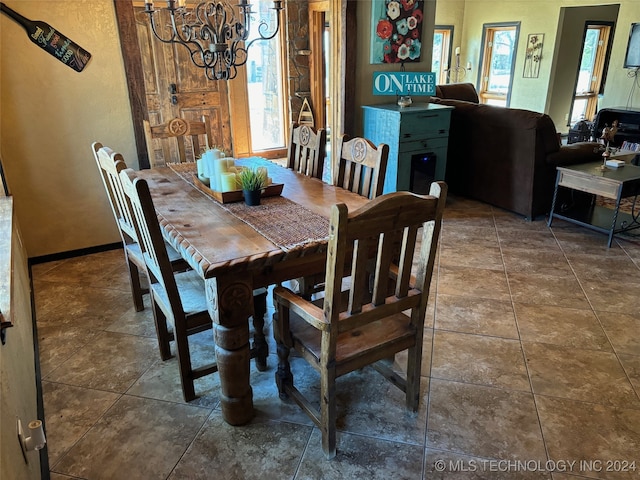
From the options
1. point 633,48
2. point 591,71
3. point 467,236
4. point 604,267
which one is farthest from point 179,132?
point 591,71

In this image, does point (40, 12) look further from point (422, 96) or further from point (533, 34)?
point (533, 34)

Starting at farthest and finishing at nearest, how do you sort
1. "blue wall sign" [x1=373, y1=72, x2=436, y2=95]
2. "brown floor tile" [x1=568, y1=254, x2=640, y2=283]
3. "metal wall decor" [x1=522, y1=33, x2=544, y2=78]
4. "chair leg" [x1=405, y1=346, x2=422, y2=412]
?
"metal wall decor" [x1=522, y1=33, x2=544, y2=78] → "blue wall sign" [x1=373, y1=72, x2=436, y2=95] → "brown floor tile" [x1=568, y1=254, x2=640, y2=283] → "chair leg" [x1=405, y1=346, x2=422, y2=412]

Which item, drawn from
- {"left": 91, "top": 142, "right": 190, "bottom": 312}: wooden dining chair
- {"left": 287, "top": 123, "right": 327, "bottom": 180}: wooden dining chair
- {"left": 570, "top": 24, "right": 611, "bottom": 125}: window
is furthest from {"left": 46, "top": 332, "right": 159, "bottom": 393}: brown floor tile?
{"left": 570, "top": 24, "right": 611, "bottom": 125}: window

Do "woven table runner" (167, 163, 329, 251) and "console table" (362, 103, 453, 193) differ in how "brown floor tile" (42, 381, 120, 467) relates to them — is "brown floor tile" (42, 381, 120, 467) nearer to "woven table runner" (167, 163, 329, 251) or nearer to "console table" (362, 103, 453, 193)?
"woven table runner" (167, 163, 329, 251)

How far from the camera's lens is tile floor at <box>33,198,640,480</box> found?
1729 millimetres

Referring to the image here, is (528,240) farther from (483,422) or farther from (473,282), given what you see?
(483,422)

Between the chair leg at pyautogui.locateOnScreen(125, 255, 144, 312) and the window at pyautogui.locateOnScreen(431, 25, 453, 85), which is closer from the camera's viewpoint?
the chair leg at pyautogui.locateOnScreen(125, 255, 144, 312)

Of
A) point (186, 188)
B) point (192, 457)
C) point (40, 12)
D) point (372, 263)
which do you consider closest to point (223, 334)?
point (192, 457)

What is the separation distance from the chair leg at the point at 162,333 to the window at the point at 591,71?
28.4ft

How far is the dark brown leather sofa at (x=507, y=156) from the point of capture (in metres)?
3.89

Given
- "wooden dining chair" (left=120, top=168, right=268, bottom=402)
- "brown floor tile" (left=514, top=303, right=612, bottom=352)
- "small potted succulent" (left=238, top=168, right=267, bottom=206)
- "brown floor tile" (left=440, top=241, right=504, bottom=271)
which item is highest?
"small potted succulent" (left=238, top=168, right=267, bottom=206)

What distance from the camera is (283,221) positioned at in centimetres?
198

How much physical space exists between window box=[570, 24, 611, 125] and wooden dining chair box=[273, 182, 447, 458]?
831cm

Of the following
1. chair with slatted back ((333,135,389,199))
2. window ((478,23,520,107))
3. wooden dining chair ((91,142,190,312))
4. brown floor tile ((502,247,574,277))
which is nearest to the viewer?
wooden dining chair ((91,142,190,312))
